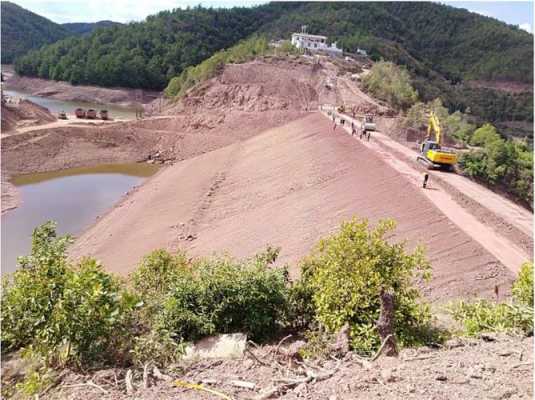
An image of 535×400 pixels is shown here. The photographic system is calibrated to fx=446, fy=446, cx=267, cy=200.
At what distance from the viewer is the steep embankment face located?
13.7 m

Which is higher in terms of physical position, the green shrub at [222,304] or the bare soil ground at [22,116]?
the green shrub at [222,304]

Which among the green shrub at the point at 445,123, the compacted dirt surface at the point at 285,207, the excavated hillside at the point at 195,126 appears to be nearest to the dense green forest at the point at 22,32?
the excavated hillside at the point at 195,126

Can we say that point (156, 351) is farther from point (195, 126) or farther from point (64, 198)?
point (195, 126)

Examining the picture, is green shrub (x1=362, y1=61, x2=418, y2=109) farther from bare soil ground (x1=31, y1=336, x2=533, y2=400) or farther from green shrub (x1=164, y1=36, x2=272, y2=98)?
bare soil ground (x1=31, y1=336, x2=533, y2=400)

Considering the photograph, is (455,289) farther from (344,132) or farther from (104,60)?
(104,60)

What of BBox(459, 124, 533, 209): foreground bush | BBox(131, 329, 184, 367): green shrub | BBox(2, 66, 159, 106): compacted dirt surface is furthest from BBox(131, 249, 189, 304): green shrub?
BBox(2, 66, 159, 106): compacted dirt surface

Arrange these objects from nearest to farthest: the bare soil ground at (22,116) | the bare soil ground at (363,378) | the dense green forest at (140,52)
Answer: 1. the bare soil ground at (363,378)
2. the bare soil ground at (22,116)
3. the dense green forest at (140,52)

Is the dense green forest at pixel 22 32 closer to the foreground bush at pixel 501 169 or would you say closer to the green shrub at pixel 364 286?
the foreground bush at pixel 501 169

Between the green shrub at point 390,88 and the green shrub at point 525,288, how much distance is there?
35.0m

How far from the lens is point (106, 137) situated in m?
39.1

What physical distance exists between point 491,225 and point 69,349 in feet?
45.6

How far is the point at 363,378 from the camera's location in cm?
580

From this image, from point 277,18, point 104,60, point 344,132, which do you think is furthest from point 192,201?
point 277,18

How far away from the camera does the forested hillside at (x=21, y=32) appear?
344ft
